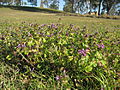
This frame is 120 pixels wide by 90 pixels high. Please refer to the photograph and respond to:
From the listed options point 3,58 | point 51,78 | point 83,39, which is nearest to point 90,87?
point 51,78

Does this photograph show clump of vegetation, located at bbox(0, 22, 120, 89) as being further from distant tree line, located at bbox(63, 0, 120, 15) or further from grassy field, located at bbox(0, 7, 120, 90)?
distant tree line, located at bbox(63, 0, 120, 15)

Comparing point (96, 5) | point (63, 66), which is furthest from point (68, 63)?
point (96, 5)

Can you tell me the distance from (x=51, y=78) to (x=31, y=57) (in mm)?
391

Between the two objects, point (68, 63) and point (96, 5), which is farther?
point (96, 5)

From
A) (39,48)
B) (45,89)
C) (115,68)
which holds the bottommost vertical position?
(45,89)

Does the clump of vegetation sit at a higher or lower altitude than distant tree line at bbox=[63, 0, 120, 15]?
lower

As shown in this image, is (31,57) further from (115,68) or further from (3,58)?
(115,68)

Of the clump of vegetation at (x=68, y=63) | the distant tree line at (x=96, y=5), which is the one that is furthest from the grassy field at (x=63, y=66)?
the distant tree line at (x=96, y=5)

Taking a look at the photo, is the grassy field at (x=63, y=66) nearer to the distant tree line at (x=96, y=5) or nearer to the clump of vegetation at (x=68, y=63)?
the clump of vegetation at (x=68, y=63)

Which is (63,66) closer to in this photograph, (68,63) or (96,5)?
(68,63)

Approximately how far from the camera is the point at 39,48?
1.85m

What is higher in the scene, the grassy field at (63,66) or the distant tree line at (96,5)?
the distant tree line at (96,5)

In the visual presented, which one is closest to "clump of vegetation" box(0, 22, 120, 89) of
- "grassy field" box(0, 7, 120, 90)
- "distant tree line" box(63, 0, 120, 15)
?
"grassy field" box(0, 7, 120, 90)

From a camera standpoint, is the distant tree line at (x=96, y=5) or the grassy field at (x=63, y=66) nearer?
the grassy field at (x=63, y=66)
